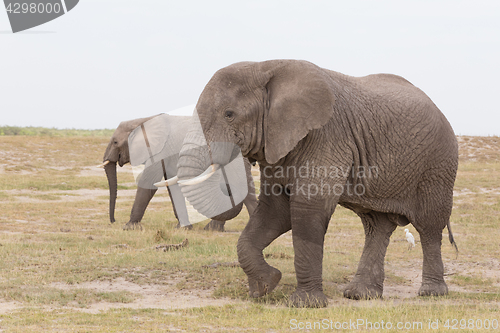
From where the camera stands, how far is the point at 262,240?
6754 mm

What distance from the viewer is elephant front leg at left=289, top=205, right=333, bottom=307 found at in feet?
20.4

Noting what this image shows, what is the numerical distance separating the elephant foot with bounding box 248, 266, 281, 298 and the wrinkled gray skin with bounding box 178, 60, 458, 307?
0.01m

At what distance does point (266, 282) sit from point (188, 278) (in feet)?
4.84

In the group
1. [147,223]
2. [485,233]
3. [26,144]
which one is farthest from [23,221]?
[26,144]

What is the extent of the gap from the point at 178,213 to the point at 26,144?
71.8 feet

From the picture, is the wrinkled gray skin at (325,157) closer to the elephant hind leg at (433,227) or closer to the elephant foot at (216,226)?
the elephant hind leg at (433,227)

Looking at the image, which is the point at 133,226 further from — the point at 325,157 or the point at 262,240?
the point at 325,157

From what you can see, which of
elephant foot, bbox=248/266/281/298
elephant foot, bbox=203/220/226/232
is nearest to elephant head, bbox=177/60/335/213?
elephant foot, bbox=248/266/281/298

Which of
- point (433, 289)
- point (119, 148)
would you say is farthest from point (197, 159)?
point (119, 148)

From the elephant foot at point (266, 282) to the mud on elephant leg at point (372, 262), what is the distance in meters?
1.12

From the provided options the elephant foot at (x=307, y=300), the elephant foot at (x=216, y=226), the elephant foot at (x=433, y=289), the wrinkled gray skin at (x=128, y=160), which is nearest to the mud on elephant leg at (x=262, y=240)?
the elephant foot at (x=307, y=300)

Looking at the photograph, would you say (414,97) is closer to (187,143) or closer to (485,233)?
(187,143)

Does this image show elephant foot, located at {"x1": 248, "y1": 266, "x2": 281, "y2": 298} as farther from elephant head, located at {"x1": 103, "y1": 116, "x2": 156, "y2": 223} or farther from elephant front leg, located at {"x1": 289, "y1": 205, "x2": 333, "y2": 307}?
elephant head, located at {"x1": 103, "y1": 116, "x2": 156, "y2": 223}

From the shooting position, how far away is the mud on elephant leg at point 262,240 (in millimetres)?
6664
